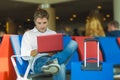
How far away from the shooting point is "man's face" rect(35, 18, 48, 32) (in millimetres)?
4975

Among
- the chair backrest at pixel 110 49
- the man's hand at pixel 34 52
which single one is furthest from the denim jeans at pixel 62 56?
the chair backrest at pixel 110 49

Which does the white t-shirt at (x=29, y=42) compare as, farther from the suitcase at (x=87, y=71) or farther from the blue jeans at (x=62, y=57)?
the suitcase at (x=87, y=71)

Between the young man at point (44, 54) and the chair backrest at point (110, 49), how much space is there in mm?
2278

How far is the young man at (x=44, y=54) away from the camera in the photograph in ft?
14.7

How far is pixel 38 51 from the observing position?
4738 mm

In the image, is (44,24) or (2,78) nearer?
(44,24)

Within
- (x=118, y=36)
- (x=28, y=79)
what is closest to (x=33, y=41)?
(x=28, y=79)

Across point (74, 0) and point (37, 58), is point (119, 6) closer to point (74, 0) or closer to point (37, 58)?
point (74, 0)

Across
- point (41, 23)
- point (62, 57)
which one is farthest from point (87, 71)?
point (41, 23)

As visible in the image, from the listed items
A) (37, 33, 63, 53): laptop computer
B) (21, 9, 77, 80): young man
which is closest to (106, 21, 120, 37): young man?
(21, 9, 77, 80): young man

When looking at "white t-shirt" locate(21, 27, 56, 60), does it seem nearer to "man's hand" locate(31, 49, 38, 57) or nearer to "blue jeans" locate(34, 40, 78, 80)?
"man's hand" locate(31, 49, 38, 57)

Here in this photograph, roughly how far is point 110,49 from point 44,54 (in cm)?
292

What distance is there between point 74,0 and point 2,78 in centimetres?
1255

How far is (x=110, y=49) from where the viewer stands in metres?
7.35
